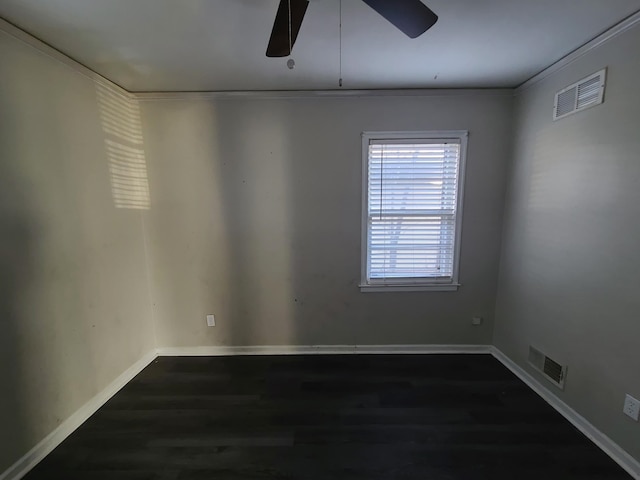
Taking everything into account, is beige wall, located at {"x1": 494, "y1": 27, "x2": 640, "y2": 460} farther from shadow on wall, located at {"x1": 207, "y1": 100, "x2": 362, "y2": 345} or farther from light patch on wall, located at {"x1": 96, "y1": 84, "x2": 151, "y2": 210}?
light patch on wall, located at {"x1": 96, "y1": 84, "x2": 151, "y2": 210}

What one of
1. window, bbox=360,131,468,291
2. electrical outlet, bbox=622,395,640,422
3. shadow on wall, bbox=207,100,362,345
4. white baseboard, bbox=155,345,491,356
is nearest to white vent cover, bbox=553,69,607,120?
window, bbox=360,131,468,291

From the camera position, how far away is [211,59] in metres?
1.80

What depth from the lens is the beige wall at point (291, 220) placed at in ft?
7.68

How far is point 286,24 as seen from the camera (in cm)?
118

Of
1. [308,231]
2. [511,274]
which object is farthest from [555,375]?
[308,231]

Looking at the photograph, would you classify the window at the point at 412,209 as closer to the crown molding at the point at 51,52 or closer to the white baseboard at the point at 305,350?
the white baseboard at the point at 305,350

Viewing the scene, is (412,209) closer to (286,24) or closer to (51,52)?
(286,24)

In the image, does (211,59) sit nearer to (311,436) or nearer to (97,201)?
(97,201)

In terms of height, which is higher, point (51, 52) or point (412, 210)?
point (51, 52)

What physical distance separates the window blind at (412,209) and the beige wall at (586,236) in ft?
1.81

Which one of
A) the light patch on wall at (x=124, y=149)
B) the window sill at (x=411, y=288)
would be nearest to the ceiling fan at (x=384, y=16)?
the light patch on wall at (x=124, y=149)

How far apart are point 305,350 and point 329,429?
929mm

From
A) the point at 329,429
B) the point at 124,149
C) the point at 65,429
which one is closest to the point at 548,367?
the point at 329,429

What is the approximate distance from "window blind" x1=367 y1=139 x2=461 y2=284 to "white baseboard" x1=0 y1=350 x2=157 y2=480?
2.32 m
